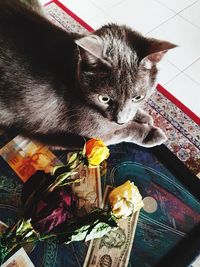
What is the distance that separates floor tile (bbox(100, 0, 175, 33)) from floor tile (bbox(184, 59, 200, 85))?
33cm

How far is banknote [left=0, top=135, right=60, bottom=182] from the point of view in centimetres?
95

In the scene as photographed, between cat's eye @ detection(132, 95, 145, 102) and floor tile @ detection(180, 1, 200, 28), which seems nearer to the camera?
cat's eye @ detection(132, 95, 145, 102)

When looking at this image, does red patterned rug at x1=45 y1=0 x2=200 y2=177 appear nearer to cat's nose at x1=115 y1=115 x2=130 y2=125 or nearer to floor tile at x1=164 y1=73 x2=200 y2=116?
floor tile at x1=164 y1=73 x2=200 y2=116

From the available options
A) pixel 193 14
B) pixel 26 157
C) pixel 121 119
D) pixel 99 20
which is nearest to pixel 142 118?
pixel 121 119

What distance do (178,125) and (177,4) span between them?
0.85 meters

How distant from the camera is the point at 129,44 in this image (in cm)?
94

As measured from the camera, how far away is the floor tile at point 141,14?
5.97 ft

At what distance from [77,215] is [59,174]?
0.46ft

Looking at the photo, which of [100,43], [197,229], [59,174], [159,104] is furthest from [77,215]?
[159,104]

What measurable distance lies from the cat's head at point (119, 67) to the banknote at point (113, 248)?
0.33m

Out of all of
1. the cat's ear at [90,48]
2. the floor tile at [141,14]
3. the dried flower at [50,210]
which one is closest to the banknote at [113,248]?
the dried flower at [50,210]

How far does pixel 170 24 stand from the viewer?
1.82m

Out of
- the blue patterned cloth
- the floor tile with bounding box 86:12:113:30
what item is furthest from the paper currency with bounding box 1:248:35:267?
the floor tile with bounding box 86:12:113:30

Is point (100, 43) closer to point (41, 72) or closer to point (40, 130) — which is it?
point (41, 72)
